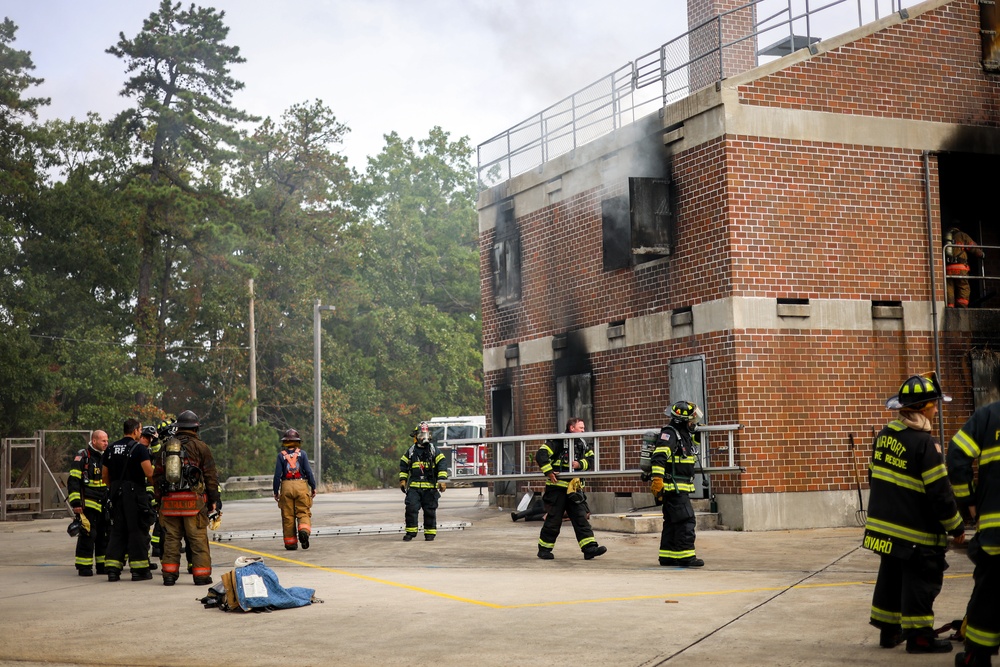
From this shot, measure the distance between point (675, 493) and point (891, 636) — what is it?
216 inches

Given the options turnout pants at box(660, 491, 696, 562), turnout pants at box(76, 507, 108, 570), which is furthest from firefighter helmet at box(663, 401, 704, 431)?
turnout pants at box(76, 507, 108, 570)

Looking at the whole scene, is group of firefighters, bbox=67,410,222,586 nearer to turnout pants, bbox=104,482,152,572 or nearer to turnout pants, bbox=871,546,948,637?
turnout pants, bbox=104,482,152,572

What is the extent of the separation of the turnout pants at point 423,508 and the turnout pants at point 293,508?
5.46 feet

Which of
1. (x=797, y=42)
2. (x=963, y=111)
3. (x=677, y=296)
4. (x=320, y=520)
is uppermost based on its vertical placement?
(x=797, y=42)

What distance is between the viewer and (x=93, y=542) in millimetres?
14352

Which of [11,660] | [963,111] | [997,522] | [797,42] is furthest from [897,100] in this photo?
[11,660]

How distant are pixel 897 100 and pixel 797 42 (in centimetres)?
307

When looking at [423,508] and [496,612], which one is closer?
[496,612]

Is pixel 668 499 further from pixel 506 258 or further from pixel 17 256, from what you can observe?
pixel 17 256

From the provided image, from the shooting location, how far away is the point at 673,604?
10.0 meters

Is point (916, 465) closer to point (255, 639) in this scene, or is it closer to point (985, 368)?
point (255, 639)

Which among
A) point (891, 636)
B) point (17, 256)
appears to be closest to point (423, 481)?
point (891, 636)

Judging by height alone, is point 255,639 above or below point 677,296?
below

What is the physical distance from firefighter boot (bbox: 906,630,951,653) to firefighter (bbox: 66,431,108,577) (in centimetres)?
995
